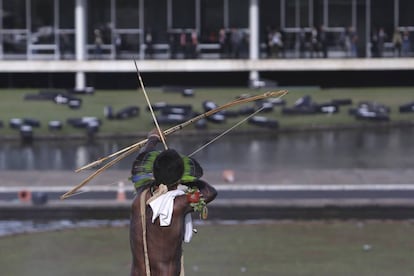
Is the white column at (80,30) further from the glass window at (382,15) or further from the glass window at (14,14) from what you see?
the glass window at (382,15)

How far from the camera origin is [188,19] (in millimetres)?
41250

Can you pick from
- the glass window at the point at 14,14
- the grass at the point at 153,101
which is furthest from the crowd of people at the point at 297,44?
the glass window at the point at 14,14

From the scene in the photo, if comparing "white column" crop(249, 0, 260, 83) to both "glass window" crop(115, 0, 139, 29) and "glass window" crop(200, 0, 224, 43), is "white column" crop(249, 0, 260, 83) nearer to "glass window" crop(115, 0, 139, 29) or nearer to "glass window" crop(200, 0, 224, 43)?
"glass window" crop(200, 0, 224, 43)

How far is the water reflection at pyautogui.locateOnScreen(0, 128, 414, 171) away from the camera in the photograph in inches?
882

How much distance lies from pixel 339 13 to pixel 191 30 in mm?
5130

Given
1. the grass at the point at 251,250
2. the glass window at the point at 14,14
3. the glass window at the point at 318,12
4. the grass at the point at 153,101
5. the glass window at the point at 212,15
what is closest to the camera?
the grass at the point at 251,250

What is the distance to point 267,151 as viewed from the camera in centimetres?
2455

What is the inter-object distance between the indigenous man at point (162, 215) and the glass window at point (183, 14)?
3442 cm

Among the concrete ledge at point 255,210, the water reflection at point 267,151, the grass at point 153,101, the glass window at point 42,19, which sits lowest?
the water reflection at point 267,151

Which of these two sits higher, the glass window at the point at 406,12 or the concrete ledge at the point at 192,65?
the glass window at the point at 406,12

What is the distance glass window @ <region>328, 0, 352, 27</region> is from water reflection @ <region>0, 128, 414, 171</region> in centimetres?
1328

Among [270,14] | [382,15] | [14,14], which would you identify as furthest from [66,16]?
[382,15]

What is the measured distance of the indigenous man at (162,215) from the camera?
6.91m

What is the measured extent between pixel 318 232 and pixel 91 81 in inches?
1019
